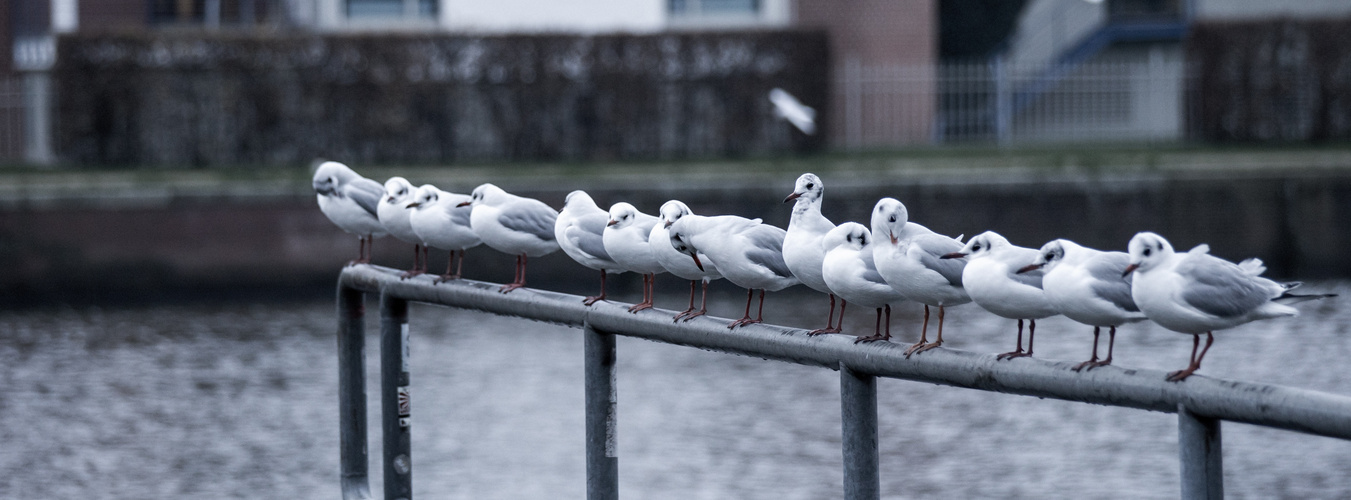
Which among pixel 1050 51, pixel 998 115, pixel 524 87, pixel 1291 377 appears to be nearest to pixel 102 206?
pixel 524 87

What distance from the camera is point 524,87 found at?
20188 millimetres

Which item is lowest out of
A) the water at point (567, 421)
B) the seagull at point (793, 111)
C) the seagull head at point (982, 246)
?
the water at point (567, 421)

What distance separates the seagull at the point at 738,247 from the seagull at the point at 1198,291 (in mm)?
1071

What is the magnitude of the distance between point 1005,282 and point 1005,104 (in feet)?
70.7

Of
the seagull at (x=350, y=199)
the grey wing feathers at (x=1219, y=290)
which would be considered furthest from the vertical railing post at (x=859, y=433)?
the seagull at (x=350, y=199)

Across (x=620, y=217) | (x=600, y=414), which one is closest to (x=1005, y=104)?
(x=620, y=217)

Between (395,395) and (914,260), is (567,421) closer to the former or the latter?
(395,395)

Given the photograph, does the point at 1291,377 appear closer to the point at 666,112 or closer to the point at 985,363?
the point at 985,363

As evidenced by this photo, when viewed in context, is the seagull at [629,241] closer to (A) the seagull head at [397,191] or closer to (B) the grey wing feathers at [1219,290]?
(A) the seagull head at [397,191]

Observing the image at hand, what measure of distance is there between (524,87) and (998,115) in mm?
7302

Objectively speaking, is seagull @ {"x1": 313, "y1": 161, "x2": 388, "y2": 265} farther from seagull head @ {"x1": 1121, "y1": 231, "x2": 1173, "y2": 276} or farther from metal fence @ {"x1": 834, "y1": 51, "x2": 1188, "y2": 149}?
metal fence @ {"x1": 834, "y1": 51, "x2": 1188, "y2": 149}

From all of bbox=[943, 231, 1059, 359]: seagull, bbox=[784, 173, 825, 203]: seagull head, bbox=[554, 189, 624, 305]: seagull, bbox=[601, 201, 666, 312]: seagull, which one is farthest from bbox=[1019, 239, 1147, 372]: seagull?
bbox=[554, 189, 624, 305]: seagull

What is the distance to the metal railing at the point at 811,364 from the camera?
7.53ft

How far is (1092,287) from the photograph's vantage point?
2.90 meters
